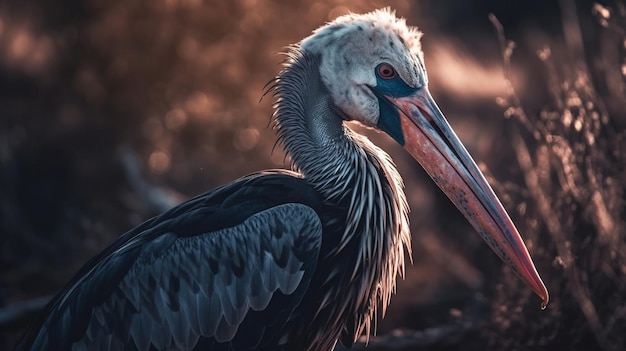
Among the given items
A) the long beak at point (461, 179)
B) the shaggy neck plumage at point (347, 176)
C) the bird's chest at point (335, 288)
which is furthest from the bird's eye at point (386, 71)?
the bird's chest at point (335, 288)

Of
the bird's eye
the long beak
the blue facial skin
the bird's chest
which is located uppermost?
the bird's eye

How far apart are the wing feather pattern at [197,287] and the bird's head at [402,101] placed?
62cm

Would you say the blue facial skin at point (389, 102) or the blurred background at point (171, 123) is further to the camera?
the blurred background at point (171, 123)

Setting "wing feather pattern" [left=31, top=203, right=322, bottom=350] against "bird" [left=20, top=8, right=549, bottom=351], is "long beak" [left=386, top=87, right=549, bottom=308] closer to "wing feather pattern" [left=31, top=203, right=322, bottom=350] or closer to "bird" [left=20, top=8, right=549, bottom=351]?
"bird" [left=20, top=8, right=549, bottom=351]

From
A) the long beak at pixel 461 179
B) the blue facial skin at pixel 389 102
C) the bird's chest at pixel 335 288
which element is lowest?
the bird's chest at pixel 335 288

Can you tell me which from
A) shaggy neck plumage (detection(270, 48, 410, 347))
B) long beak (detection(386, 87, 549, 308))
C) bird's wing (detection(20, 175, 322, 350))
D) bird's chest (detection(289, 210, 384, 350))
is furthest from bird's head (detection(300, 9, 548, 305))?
bird's wing (detection(20, 175, 322, 350))

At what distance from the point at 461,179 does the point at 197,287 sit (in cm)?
137

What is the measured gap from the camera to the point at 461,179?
5.68m

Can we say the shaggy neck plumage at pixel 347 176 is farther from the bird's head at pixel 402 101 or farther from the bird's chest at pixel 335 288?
the bird's head at pixel 402 101

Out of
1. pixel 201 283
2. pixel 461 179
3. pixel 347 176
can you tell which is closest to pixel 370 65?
pixel 347 176

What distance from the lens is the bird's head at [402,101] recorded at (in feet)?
18.5

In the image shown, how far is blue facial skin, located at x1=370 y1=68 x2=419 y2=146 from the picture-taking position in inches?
227

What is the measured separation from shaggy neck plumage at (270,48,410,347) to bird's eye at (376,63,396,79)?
30 cm

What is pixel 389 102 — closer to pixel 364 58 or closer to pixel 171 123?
pixel 364 58
